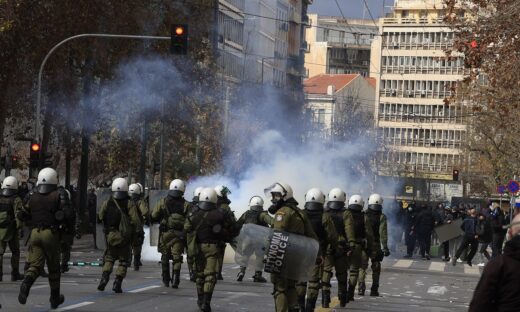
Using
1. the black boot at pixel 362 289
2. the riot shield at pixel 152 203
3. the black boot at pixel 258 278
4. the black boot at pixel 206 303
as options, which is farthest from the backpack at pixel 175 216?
the riot shield at pixel 152 203

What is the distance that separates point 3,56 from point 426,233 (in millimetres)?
14623

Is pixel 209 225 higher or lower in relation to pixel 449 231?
higher

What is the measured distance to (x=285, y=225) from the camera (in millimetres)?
14844

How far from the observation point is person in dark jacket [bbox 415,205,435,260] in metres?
43.7

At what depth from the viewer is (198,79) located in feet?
185

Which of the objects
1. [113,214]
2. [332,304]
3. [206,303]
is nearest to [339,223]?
[332,304]

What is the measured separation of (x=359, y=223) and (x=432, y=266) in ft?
59.8

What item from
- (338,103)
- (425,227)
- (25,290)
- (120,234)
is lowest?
(425,227)

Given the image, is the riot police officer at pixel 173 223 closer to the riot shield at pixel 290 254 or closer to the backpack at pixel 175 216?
the backpack at pixel 175 216

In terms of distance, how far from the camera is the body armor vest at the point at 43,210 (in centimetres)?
1725

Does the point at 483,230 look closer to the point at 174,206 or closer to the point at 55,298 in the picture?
the point at 174,206

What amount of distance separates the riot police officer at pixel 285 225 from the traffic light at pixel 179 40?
2140 centimetres

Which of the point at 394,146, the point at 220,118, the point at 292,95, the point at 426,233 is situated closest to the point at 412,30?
the point at 394,146

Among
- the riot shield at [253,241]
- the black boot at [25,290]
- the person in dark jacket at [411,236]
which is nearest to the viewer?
the riot shield at [253,241]
